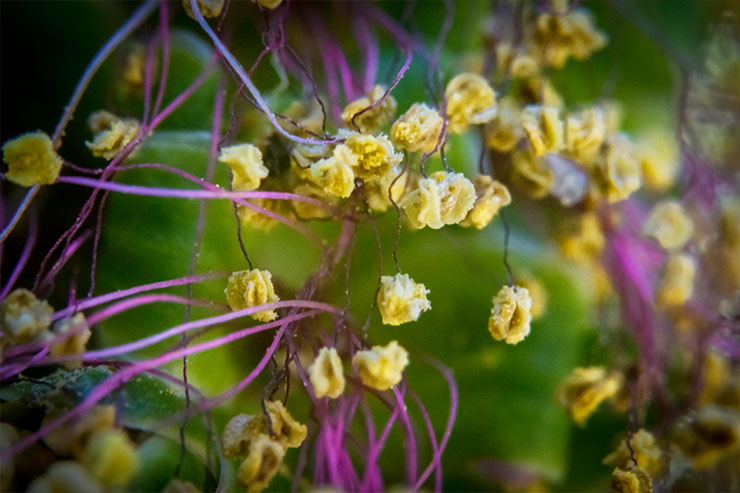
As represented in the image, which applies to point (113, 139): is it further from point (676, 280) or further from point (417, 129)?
point (676, 280)

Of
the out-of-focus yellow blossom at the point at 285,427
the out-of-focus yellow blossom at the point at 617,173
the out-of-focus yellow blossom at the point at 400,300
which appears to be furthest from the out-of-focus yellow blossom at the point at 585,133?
the out-of-focus yellow blossom at the point at 285,427

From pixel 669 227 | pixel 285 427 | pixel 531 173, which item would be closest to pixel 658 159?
pixel 669 227

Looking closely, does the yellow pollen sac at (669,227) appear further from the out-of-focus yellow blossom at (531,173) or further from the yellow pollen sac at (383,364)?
the yellow pollen sac at (383,364)

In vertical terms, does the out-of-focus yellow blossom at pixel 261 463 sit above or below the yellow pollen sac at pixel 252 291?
below

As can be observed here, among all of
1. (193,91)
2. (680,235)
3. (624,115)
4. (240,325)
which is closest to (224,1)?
(193,91)

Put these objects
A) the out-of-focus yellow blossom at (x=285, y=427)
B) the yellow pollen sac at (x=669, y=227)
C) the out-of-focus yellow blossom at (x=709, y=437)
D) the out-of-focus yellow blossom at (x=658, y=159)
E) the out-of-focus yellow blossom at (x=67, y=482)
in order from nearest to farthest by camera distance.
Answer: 1. the out-of-focus yellow blossom at (x=67, y=482)
2. the out-of-focus yellow blossom at (x=285, y=427)
3. the out-of-focus yellow blossom at (x=709, y=437)
4. the yellow pollen sac at (x=669, y=227)
5. the out-of-focus yellow blossom at (x=658, y=159)

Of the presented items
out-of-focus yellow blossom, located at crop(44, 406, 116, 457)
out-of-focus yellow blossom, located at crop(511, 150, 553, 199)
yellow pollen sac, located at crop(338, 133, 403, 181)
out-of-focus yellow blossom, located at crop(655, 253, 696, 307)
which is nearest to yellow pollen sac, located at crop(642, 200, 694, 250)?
Result: out-of-focus yellow blossom, located at crop(655, 253, 696, 307)

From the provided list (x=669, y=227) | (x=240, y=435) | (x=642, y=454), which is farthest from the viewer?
(x=669, y=227)
